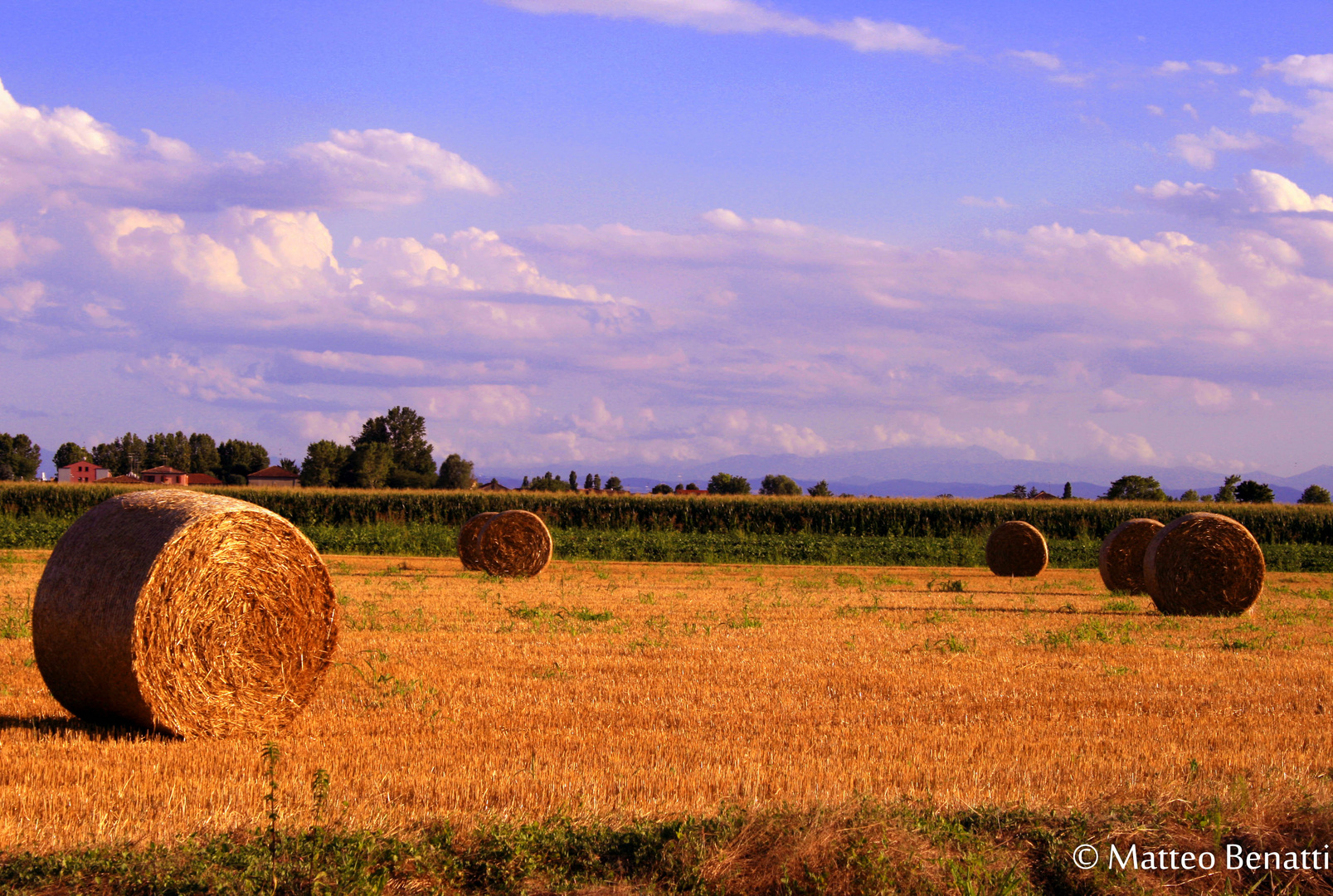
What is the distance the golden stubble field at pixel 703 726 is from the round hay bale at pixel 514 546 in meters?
10.8

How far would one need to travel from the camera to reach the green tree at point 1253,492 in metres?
69.1

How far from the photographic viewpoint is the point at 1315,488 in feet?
218

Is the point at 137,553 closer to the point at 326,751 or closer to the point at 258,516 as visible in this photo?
the point at 258,516

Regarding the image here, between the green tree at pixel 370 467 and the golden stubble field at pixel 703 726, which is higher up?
the green tree at pixel 370 467

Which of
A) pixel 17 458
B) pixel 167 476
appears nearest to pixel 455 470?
pixel 167 476

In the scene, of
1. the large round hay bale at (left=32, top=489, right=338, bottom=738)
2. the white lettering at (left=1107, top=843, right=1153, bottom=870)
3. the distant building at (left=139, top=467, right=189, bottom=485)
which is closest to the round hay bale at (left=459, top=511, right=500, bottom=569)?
the large round hay bale at (left=32, top=489, right=338, bottom=738)

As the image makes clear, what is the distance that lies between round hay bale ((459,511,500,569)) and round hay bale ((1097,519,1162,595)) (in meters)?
14.9

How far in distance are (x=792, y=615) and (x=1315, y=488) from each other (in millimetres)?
60877

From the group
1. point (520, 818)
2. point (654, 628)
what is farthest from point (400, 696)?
point (654, 628)


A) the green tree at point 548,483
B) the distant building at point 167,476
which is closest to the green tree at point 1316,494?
the green tree at point 548,483

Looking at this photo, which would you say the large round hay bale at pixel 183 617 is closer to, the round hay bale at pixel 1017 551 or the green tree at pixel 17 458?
the round hay bale at pixel 1017 551

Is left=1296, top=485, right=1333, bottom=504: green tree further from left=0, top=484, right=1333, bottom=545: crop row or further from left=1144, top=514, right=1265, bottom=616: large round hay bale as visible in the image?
left=1144, top=514, right=1265, bottom=616: large round hay bale

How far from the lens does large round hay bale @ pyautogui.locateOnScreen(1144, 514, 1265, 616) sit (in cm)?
2003

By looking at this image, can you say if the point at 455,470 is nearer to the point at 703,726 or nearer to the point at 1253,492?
the point at 1253,492
